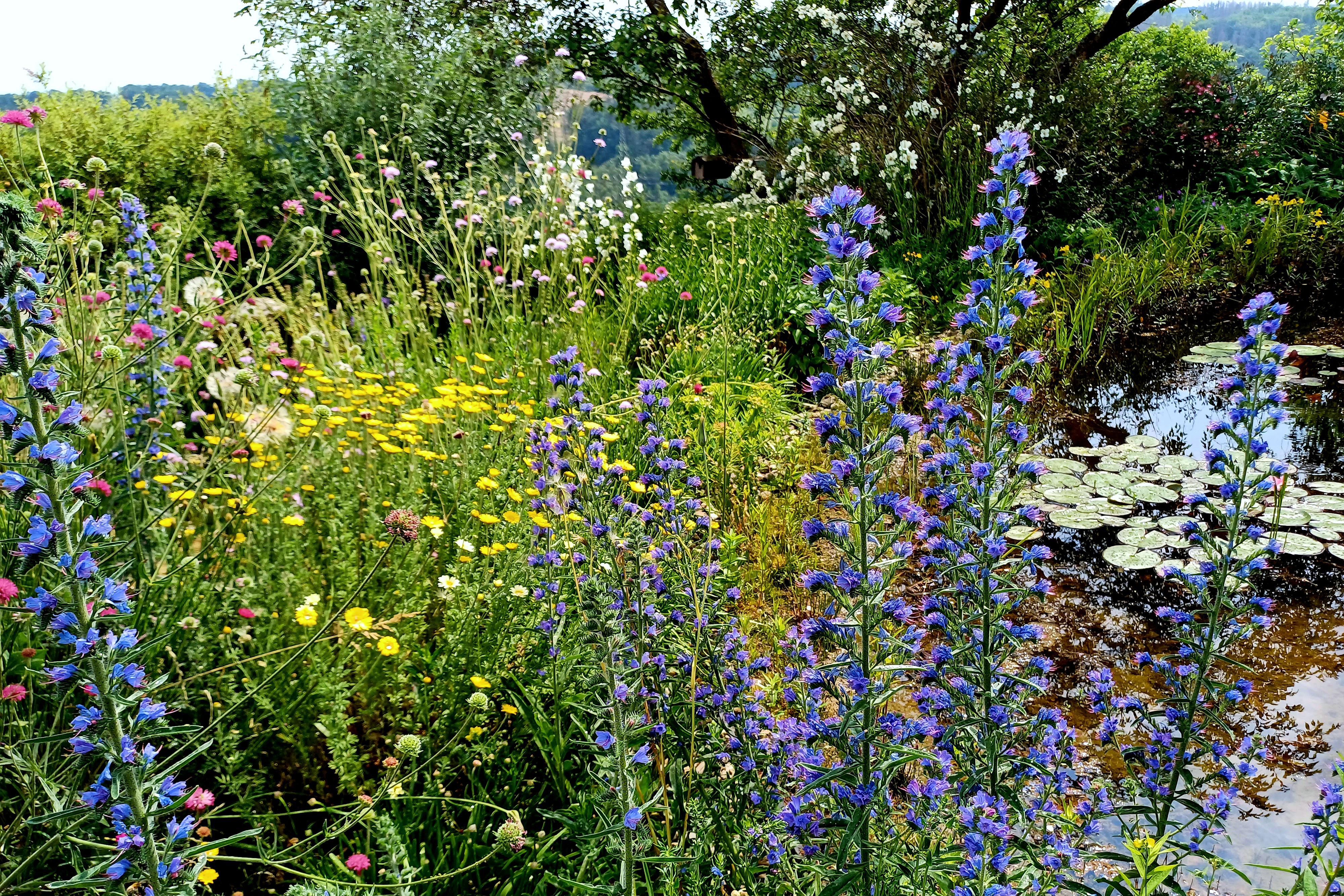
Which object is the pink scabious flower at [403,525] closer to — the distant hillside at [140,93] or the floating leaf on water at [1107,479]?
the floating leaf on water at [1107,479]

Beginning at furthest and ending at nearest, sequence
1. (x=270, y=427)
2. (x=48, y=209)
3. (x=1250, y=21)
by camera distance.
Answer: (x=1250, y=21), (x=270, y=427), (x=48, y=209)

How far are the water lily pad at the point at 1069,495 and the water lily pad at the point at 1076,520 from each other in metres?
0.08

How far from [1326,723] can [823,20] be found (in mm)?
9821

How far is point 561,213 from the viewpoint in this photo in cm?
593

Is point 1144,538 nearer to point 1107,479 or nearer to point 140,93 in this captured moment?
point 1107,479

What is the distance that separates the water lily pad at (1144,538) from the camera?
12.9 ft

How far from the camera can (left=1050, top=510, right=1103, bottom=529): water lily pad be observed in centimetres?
414

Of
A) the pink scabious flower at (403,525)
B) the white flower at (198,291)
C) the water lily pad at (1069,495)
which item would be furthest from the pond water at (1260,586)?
the white flower at (198,291)

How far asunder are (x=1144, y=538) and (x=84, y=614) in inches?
166

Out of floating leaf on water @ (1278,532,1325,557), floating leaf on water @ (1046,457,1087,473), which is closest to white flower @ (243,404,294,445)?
floating leaf on water @ (1046,457,1087,473)

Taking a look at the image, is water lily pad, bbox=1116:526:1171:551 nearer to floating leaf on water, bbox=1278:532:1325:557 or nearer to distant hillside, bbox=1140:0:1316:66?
floating leaf on water, bbox=1278:532:1325:557

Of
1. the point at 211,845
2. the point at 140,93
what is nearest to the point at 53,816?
the point at 211,845

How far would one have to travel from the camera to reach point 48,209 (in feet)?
6.89

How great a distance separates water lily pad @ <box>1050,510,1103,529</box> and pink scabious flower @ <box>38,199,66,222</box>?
165 inches
